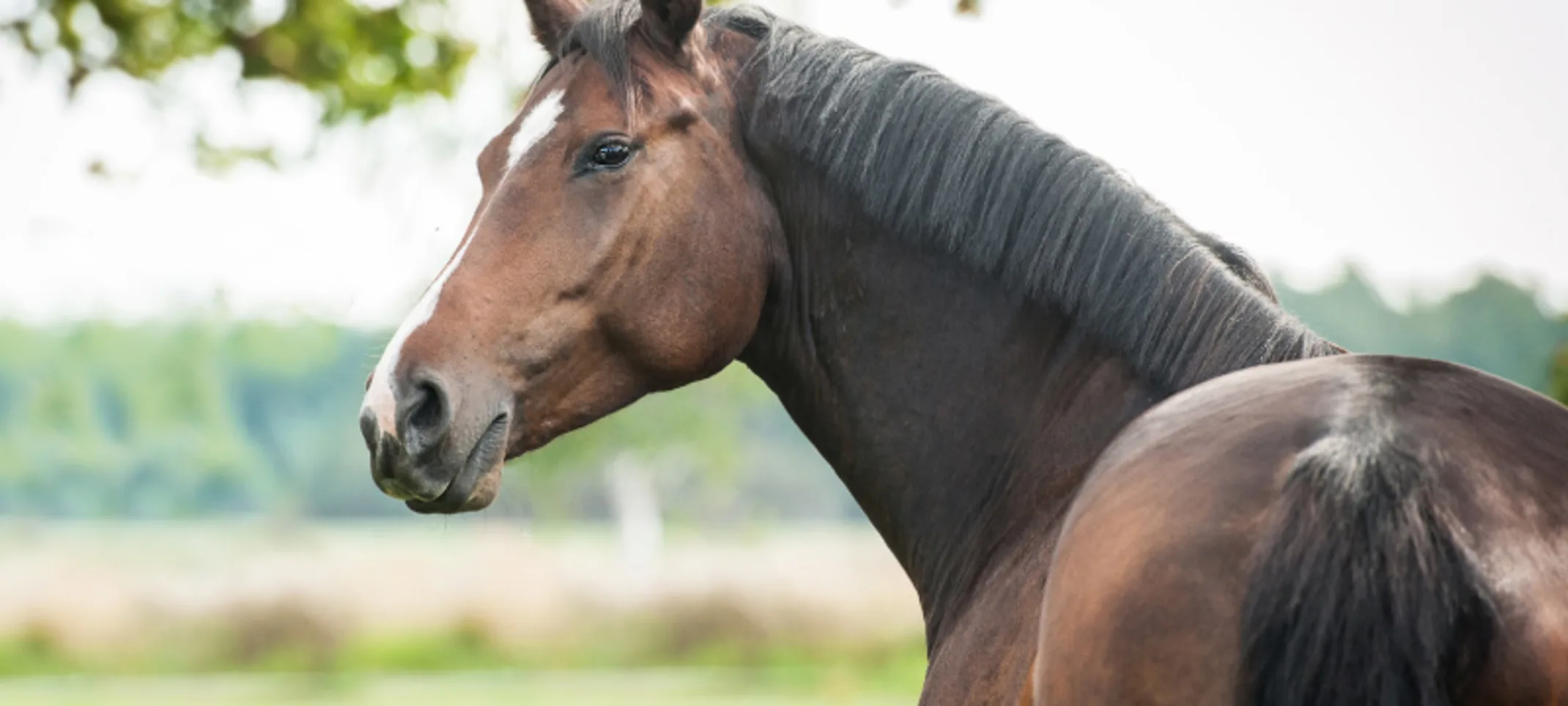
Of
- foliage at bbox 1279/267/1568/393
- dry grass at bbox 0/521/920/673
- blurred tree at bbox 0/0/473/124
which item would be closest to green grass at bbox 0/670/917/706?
dry grass at bbox 0/521/920/673

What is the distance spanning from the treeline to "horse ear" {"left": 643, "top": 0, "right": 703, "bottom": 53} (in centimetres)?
2407

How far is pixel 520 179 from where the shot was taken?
2727 mm

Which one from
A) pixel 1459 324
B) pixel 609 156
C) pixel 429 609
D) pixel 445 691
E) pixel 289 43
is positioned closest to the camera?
pixel 609 156

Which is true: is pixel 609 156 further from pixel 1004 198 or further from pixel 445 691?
pixel 445 691

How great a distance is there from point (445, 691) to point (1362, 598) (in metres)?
16.6

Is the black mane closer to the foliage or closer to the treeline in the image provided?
the foliage

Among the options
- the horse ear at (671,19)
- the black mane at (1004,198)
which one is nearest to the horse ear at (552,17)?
the black mane at (1004,198)

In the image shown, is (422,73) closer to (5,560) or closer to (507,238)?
(507,238)

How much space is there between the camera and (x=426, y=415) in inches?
101

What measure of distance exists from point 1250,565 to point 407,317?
63.5 inches

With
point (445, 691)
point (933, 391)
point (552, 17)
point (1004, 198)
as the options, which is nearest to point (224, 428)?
point (445, 691)

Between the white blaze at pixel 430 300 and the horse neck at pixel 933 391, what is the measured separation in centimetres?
46

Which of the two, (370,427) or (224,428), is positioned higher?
(370,427)

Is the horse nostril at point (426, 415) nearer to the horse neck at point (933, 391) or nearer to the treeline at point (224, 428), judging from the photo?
the horse neck at point (933, 391)
